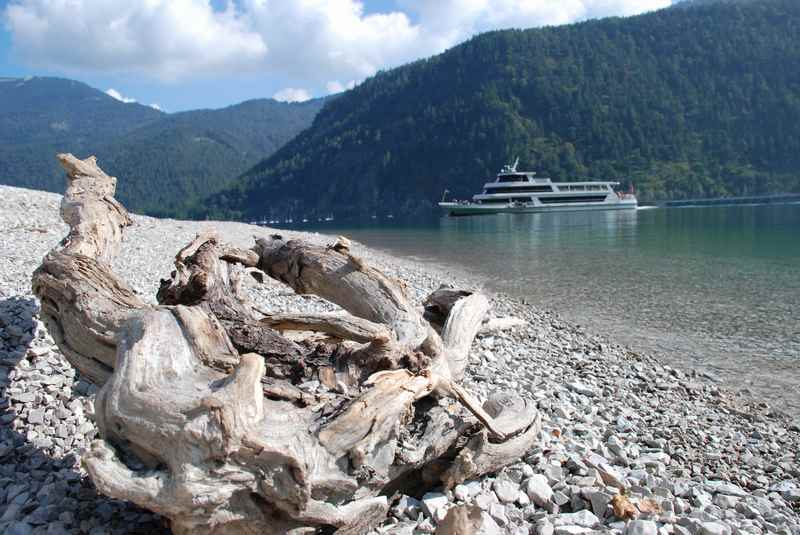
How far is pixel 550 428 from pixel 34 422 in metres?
3.96

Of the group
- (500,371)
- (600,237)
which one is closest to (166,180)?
(600,237)

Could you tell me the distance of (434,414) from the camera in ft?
12.4

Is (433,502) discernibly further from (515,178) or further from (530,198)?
(515,178)

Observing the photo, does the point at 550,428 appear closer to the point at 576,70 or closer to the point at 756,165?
the point at 756,165

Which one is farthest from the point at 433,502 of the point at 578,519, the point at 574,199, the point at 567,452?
the point at 574,199

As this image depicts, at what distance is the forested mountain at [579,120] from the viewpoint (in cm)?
11125

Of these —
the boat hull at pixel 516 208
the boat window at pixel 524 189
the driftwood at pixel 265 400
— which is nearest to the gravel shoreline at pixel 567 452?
the driftwood at pixel 265 400

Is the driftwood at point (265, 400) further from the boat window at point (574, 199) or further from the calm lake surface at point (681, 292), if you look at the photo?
the boat window at point (574, 199)

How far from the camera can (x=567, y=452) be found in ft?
14.1

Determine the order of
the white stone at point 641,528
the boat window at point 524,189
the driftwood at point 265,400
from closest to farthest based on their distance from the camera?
the driftwood at point 265,400, the white stone at point 641,528, the boat window at point 524,189

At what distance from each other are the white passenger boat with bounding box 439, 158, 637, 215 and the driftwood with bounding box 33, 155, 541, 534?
215ft

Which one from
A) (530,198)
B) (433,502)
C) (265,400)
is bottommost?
(433,502)

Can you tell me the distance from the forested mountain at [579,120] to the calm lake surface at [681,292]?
76.2 m

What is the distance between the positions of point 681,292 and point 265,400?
560 inches
